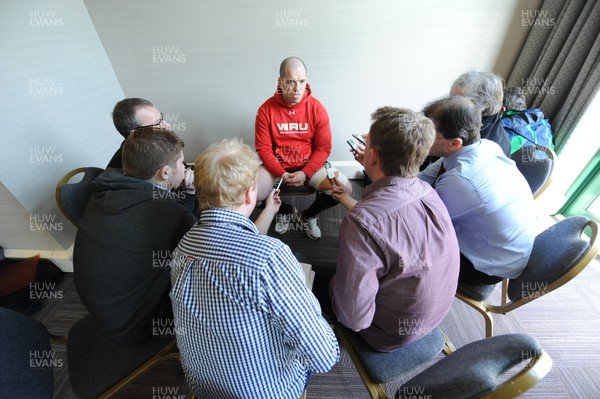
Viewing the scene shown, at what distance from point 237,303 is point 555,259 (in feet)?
3.92

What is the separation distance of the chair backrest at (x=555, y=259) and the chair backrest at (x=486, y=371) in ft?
1.60

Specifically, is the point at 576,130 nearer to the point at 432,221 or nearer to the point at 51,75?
the point at 432,221

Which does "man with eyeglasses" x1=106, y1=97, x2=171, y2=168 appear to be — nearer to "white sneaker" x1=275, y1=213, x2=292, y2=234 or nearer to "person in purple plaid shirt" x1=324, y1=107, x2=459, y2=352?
"white sneaker" x1=275, y1=213, x2=292, y2=234

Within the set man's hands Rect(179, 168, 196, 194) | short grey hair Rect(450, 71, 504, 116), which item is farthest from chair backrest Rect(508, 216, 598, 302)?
man's hands Rect(179, 168, 196, 194)

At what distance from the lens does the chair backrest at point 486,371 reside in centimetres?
57

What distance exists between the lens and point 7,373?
0.87m

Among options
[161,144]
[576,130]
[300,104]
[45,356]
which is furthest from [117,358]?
[576,130]

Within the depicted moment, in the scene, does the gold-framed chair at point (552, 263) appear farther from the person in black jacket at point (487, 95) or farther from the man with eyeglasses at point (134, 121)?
the man with eyeglasses at point (134, 121)

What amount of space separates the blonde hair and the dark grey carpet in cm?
119

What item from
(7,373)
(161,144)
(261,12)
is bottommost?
(7,373)

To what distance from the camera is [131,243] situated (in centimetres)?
98

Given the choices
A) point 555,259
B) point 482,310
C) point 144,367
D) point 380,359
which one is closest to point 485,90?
point 555,259

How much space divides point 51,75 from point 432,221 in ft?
8.39

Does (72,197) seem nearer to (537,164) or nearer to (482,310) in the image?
(482,310)
